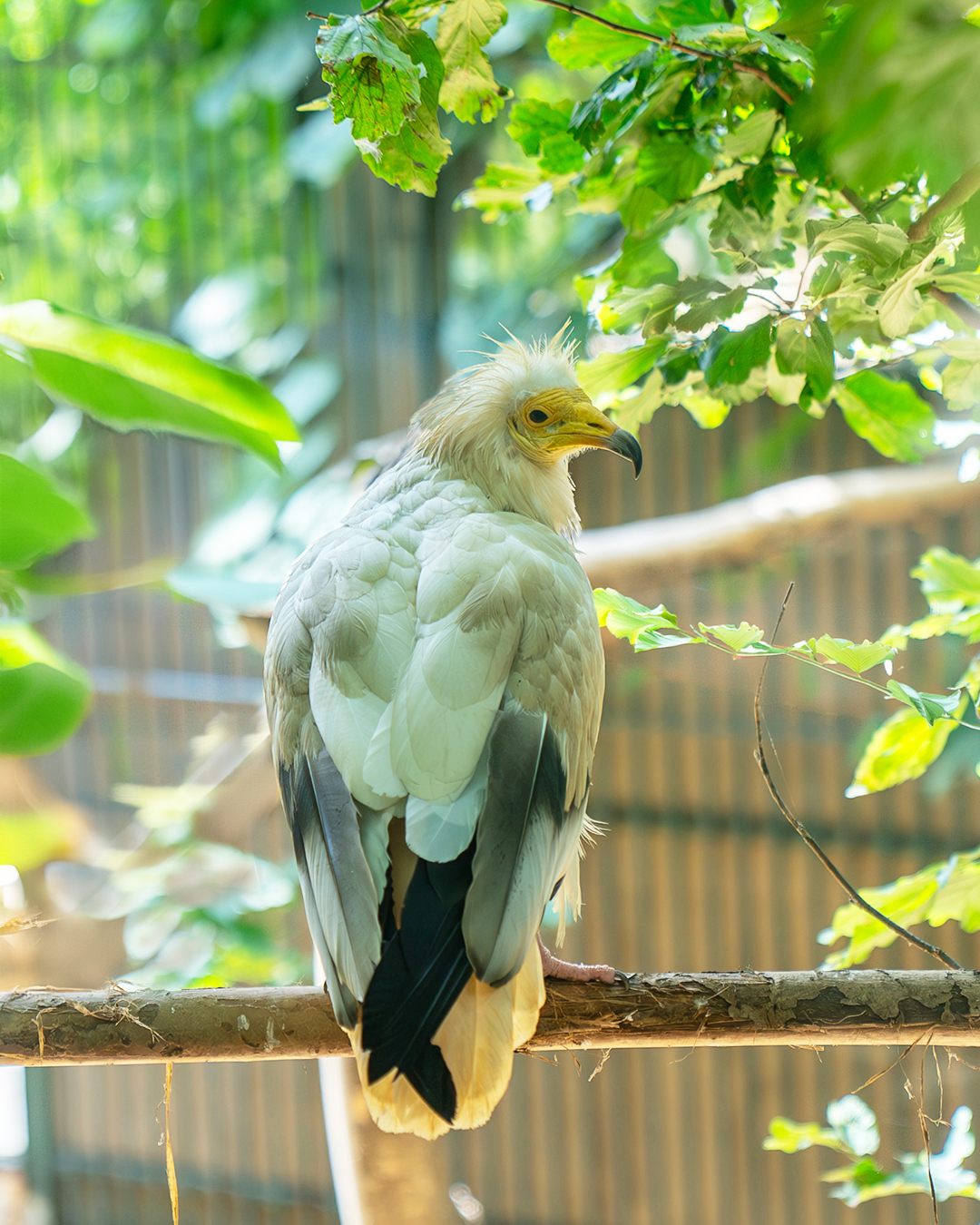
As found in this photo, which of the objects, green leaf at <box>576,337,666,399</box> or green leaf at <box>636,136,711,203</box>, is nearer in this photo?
green leaf at <box>636,136,711,203</box>

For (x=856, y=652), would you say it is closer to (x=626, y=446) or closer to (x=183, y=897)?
(x=626, y=446)

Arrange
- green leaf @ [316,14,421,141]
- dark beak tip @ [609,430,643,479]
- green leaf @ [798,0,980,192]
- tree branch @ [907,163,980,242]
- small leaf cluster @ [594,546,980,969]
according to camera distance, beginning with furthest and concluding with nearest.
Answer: dark beak tip @ [609,430,643,479], small leaf cluster @ [594,546,980,969], green leaf @ [316,14,421,141], tree branch @ [907,163,980,242], green leaf @ [798,0,980,192]

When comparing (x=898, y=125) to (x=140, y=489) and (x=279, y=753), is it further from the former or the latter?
(x=140, y=489)

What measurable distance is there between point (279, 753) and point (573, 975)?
0.54 meters

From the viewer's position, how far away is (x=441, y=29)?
3.31 ft

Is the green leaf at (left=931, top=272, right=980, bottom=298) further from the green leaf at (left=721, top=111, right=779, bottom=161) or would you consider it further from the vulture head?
the vulture head

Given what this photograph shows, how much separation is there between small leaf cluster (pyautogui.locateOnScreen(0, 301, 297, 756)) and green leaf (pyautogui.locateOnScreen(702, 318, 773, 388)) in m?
0.96

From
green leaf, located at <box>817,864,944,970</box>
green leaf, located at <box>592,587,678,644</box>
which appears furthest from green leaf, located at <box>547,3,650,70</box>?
green leaf, located at <box>817,864,944,970</box>

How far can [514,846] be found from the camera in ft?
3.66

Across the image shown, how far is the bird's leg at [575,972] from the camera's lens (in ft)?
4.28

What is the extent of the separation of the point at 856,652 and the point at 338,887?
0.66 meters

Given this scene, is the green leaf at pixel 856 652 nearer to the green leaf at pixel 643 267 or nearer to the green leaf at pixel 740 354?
the green leaf at pixel 740 354

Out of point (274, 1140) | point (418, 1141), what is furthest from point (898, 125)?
point (274, 1140)

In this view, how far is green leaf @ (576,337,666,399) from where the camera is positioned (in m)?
1.21
